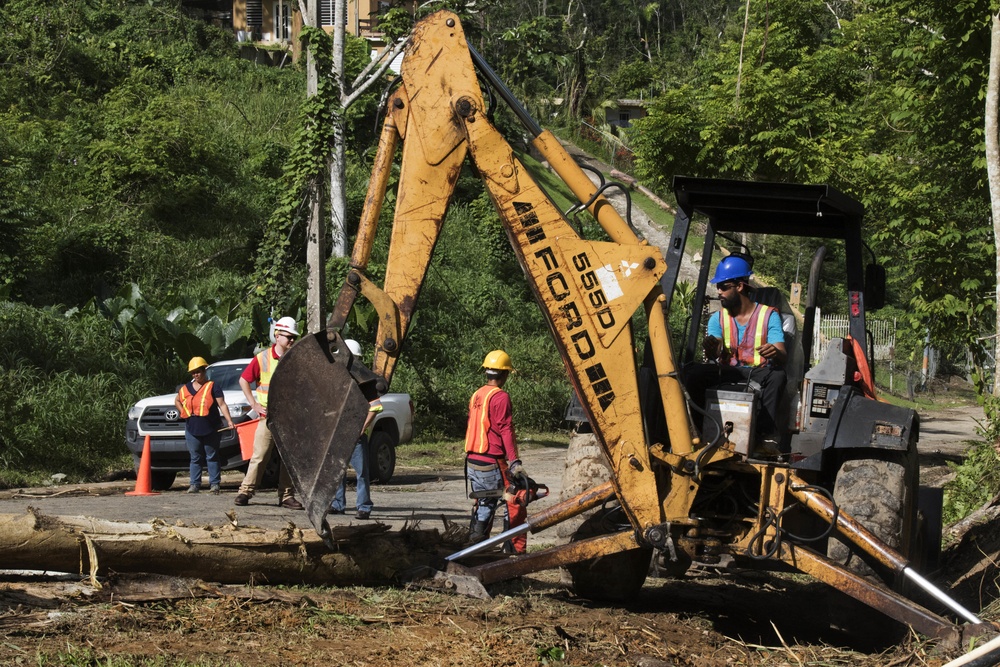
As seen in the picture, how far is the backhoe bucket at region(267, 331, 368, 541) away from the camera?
6.54m

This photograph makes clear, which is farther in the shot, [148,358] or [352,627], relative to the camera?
[148,358]

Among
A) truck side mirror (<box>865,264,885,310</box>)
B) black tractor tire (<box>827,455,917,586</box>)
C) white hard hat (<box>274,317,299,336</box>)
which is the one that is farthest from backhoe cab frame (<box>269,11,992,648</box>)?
white hard hat (<box>274,317,299,336</box>)

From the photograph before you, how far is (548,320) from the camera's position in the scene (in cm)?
662

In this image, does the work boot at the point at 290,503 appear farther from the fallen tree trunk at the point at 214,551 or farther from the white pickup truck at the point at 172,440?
the fallen tree trunk at the point at 214,551

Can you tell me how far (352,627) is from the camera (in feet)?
20.9

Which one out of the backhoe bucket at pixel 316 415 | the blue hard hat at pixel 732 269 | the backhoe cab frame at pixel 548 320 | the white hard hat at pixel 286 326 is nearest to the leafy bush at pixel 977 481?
the blue hard hat at pixel 732 269

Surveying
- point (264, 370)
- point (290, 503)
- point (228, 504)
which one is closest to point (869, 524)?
point (290, 503)

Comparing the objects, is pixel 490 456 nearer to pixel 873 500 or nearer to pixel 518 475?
pixel 518 475

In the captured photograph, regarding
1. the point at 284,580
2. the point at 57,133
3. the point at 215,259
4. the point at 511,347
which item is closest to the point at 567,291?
the point at 284,580

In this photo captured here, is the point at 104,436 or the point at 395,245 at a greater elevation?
the point at 395,245

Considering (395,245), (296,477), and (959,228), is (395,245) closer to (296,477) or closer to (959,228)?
(296,477)

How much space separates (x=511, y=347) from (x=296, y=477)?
20.3 meters

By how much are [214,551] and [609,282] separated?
282 centimetres

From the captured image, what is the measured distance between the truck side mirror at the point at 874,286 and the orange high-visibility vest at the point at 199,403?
7.96m
